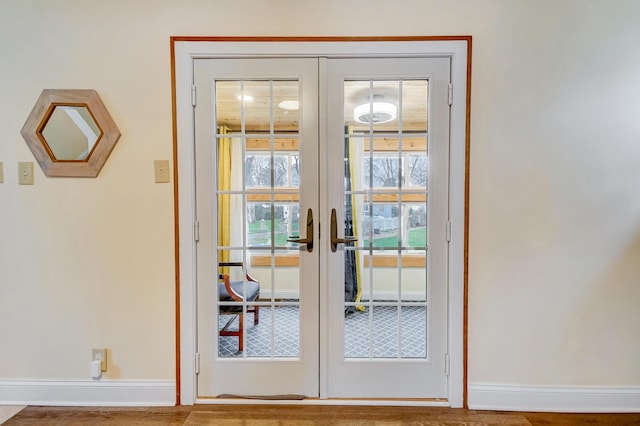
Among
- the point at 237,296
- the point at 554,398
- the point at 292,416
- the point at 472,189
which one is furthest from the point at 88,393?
the point at 554,398

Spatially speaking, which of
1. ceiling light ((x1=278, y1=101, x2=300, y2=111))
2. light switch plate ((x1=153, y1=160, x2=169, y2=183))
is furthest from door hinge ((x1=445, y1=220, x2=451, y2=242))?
light switch plate ((x1=153, y1=160, x2=169, y2=183))

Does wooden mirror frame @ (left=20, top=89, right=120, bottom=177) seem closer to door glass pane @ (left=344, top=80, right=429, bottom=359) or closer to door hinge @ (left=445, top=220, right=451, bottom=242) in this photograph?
door glass pane @ (left=344, top=80, right=429, bottom=359)

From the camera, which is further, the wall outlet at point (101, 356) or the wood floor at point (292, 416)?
the wall outlet at point (101, 356)

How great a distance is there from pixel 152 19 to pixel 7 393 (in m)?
2.20

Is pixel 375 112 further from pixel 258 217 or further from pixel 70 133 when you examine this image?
pixel 70 133

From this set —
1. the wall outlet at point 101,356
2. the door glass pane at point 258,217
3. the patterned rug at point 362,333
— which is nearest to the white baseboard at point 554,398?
the patterned rug at point 362,333

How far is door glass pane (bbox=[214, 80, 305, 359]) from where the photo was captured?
5.05 feet

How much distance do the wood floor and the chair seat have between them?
1.81 ft

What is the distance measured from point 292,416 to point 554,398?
1.41 meters

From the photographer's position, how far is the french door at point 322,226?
4.99ft

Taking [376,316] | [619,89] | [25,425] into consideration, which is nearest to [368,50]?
[619,89]

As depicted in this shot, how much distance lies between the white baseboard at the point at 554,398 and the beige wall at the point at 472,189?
→ 0.15 ft

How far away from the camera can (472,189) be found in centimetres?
151

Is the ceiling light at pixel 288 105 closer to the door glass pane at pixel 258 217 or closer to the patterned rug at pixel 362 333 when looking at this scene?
the door glass pane at pixel 258 217
